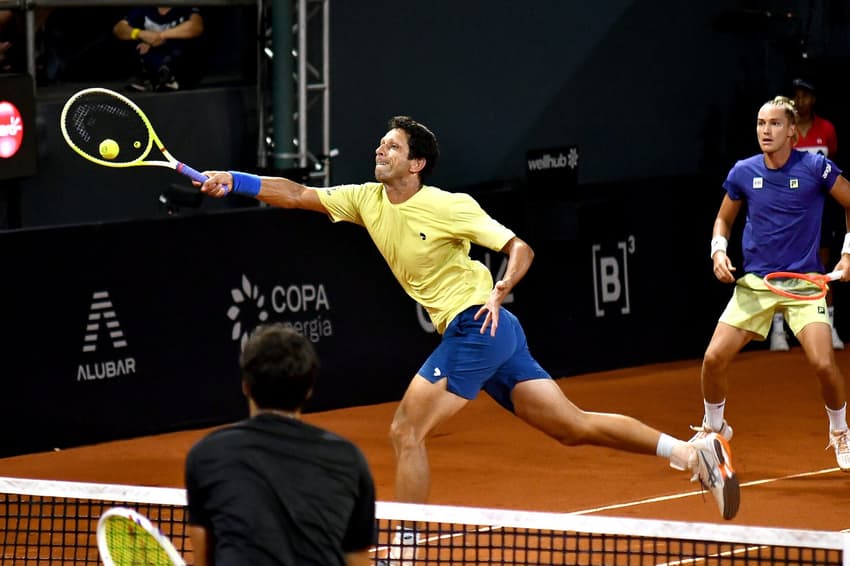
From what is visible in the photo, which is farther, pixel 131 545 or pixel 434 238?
pixel 434 238

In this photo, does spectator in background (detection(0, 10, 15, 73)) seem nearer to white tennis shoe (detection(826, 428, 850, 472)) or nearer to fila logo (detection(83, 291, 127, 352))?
fila logo (detection(83, 291, 127, 352))

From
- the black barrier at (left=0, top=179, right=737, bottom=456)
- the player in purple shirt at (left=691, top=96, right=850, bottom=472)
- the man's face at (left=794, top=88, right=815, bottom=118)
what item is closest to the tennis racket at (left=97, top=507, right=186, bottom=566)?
the player in purple shirt at (left=691, top=96, right=850, bottom=472)

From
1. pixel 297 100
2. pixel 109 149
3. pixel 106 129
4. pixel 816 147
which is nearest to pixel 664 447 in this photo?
pixel 109 149

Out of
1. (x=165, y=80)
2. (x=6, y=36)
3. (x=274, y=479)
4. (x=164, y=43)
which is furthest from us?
(x=164, y=43)

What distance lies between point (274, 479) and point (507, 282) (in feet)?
10.8

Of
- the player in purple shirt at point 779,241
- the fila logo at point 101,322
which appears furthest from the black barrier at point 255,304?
the player in purple shirt at point 779,241

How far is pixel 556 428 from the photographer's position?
7.48 m

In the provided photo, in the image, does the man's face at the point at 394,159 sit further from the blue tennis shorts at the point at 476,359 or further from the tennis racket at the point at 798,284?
the tennis racket at the point at 798,284

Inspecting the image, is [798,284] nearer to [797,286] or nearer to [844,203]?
[797,286]

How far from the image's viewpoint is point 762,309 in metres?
9.35

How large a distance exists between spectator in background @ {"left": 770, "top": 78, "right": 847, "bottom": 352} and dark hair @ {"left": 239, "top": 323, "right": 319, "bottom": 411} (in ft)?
32.8

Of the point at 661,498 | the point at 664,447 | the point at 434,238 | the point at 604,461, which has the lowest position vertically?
Answer: the point at 604,461

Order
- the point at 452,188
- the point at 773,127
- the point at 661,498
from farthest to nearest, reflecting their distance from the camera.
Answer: the point at 452,188 → the point at 773,127 → the point at 661,498

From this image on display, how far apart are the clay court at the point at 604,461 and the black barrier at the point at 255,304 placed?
0.30m
